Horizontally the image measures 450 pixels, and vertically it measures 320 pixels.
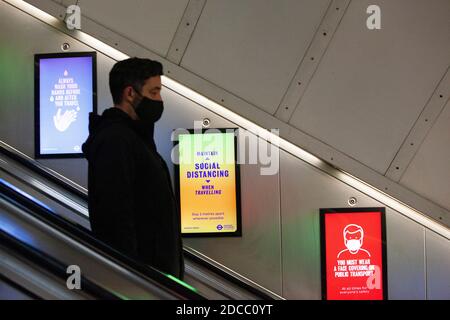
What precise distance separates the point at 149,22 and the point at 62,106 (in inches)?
39.4

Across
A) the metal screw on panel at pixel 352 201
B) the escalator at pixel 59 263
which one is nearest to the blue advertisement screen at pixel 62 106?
the metal screw on panel at pixel 352 201

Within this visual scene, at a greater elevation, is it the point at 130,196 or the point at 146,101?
the point at 146,101

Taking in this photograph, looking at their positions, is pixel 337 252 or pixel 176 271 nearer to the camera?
pixel 176 271

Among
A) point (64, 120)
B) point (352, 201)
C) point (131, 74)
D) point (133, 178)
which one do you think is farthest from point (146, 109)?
point (352, 201)

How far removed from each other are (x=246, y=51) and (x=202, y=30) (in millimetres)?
382

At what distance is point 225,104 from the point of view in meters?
4.79

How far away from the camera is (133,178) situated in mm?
2684

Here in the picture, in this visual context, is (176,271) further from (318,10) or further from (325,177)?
(318,10)

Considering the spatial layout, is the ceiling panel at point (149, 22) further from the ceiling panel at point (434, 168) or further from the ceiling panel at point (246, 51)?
the ceiling panel at point (434, 168)

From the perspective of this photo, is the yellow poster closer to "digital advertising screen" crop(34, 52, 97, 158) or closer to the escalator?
"digital advertising screen" crop(34, 52, 97, 158)

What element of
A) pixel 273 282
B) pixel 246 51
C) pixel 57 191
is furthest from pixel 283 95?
pixel 57 191

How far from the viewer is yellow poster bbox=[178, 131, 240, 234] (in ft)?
16.1

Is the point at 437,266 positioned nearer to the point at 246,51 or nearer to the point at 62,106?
the point at 246,51

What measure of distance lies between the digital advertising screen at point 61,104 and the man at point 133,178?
2246 millimetres
